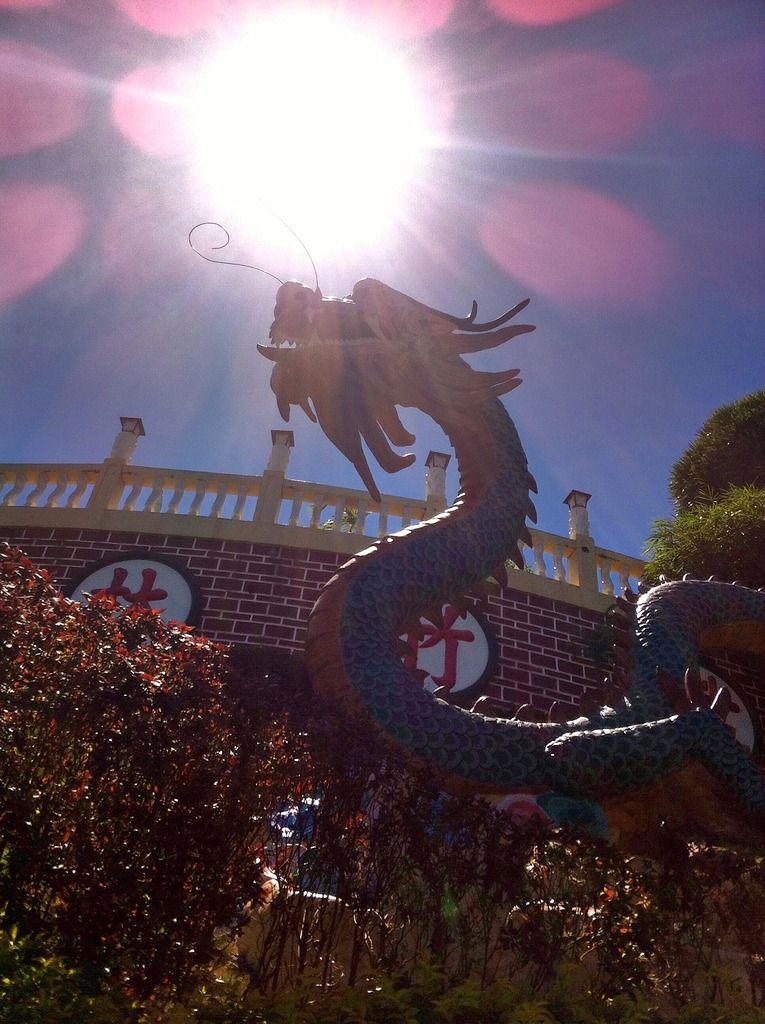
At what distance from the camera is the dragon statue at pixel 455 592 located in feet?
8.05

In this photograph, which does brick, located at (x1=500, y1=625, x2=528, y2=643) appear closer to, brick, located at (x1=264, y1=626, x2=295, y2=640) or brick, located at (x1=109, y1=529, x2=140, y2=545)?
brick, located at (x1=264, y1=626, x2=295, y2=640)

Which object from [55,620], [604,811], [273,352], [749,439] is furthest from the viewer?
[749,439]

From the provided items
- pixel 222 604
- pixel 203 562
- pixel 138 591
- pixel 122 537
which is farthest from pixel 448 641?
pixel 122 537

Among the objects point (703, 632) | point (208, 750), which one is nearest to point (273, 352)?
point (208, 750)

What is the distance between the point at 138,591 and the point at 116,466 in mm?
1837

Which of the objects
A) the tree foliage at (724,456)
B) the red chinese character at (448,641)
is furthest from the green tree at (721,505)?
the red chinese character at (448,641)

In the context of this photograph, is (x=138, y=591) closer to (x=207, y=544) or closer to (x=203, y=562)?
(x=203, y=562)

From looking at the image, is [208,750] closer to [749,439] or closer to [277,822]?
[277,822]

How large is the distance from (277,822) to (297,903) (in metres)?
0.23

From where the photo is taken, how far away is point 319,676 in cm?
247

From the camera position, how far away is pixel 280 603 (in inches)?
267

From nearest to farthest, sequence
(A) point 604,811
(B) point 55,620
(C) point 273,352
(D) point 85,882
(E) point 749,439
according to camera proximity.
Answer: (D) point 85,882
(B) point 55,620
(A) point 604,811
(C) point 273,352
(E) point 749,439

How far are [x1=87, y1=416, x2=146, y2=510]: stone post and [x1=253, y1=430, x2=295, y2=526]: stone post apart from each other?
1.53 meters

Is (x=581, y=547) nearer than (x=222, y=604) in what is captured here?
No
